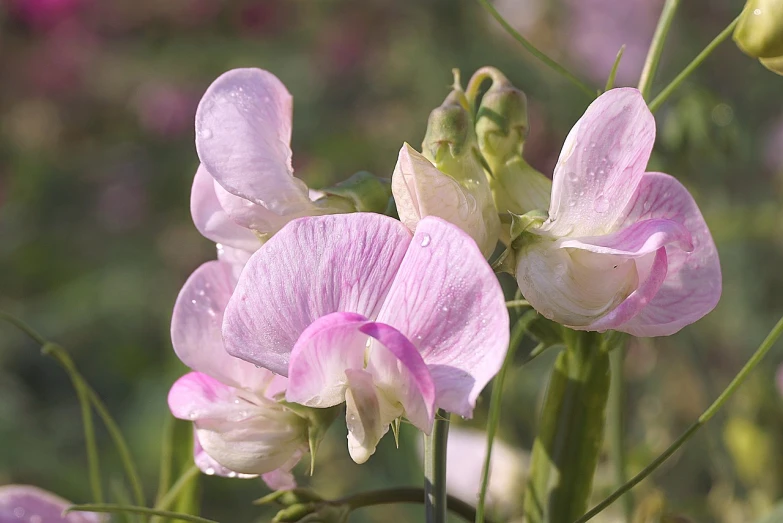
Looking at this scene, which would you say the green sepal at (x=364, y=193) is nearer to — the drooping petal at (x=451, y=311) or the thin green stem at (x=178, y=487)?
the drooping petal at (x=451, y=311)

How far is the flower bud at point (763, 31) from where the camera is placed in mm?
488

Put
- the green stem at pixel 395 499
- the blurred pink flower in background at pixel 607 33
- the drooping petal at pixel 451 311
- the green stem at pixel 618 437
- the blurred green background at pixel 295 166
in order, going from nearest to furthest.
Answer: the drooping petal at pixel 451 311
the green stem at pixel 395 499
the green stem at pixel 618 437
the blurred green background at pixel 295 166
the blurred pink flower in background at pixel 607 33

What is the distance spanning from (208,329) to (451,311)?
153mm

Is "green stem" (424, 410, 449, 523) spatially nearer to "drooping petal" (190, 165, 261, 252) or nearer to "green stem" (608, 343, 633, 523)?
"drooping petal" (190, 165, 261, 252)

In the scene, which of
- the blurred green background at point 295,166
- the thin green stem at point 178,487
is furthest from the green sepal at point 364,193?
the blurred green background at point 295,166

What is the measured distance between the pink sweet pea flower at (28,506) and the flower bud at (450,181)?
275 millimetres

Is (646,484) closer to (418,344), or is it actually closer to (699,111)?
(699,111)

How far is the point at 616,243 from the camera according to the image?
42 cm

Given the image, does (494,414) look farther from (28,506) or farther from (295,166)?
(295,166)

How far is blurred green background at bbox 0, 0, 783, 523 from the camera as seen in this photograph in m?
1.31

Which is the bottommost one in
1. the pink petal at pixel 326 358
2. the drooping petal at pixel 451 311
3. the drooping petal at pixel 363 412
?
the drooping petal at pixel 363 412

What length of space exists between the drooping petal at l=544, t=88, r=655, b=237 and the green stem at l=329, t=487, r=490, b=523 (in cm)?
15

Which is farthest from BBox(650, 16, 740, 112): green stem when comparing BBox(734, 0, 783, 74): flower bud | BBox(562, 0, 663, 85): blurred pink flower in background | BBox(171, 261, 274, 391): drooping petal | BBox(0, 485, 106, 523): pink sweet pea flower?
BBox(562, 0, 663, 85): blurred pink flower in background

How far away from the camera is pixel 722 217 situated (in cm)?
142
